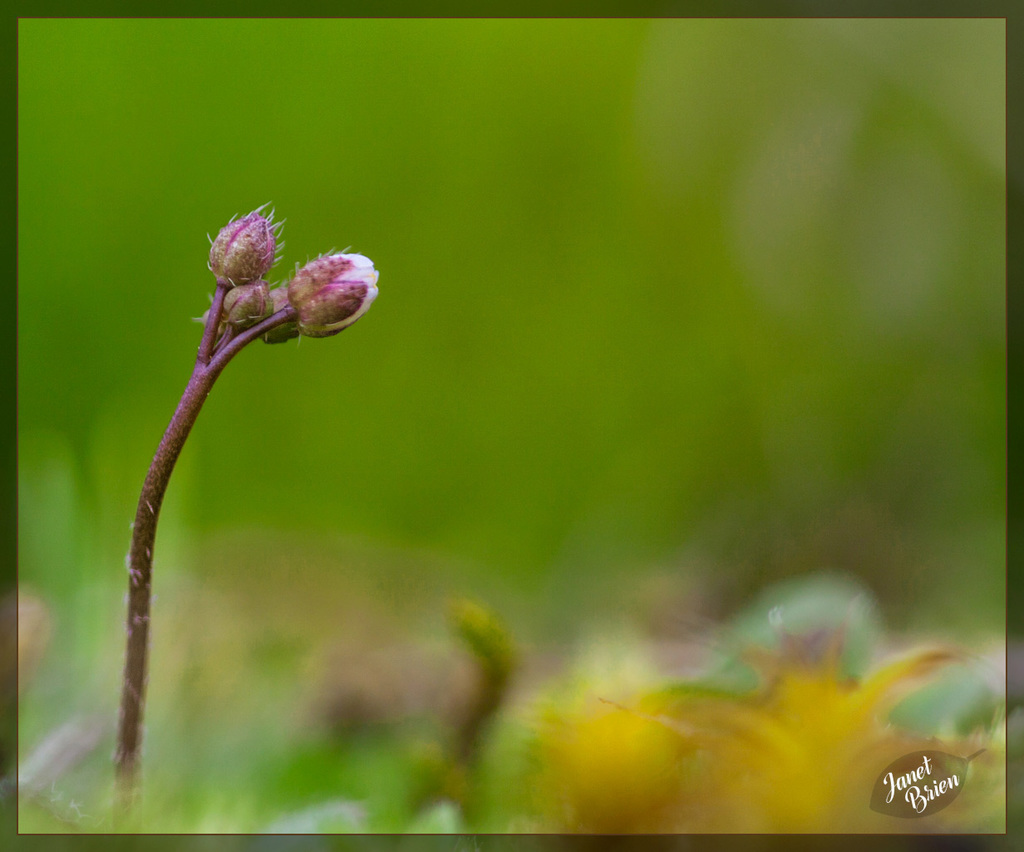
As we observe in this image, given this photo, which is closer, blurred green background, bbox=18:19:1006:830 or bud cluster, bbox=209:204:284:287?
bud cluster, bbox=209:204:284:287

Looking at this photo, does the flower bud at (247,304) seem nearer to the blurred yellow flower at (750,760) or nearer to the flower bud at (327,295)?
the flower bud at (327,295)

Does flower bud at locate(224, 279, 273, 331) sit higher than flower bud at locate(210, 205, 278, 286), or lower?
lower

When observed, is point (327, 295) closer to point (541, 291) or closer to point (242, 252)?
point (242, 252)

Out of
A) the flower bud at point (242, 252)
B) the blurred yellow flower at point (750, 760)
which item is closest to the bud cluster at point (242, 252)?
the flower bud at point (242, 252)

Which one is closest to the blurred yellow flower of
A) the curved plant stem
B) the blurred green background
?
the curved plant stem

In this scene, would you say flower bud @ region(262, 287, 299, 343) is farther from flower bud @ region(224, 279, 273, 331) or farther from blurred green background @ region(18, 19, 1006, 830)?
blurred green background @ region(18, 19, 1006, 830)

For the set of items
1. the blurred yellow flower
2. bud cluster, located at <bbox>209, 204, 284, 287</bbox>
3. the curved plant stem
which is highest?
bud cluster, located at <bbox>209, 204, 284, 287</bbox>

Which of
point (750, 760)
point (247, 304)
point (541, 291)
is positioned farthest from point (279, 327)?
point (541, 291)
